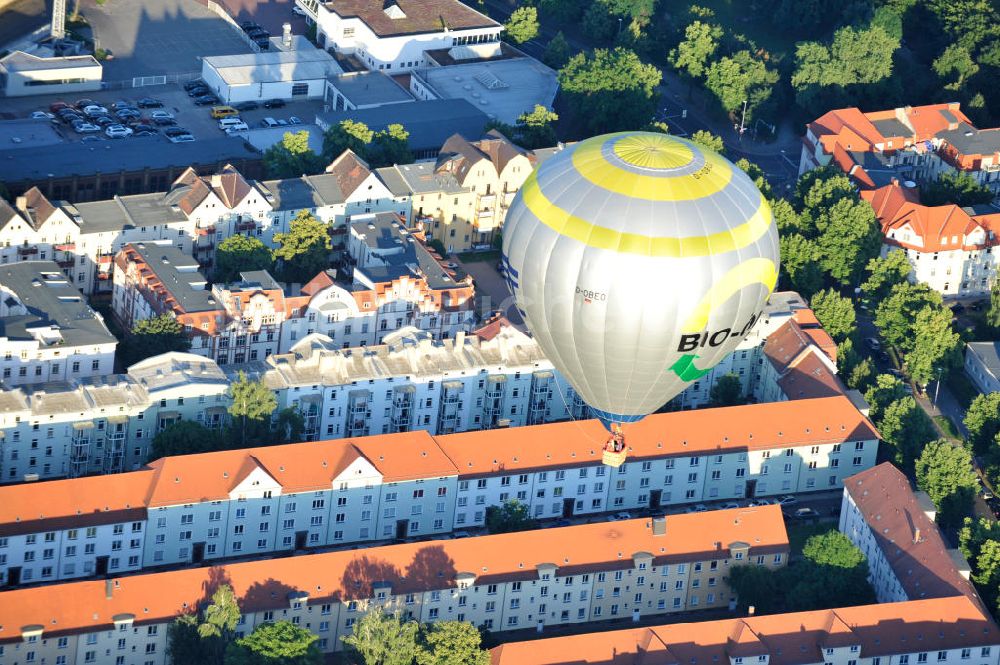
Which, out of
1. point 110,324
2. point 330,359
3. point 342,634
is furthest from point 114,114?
point 342,634

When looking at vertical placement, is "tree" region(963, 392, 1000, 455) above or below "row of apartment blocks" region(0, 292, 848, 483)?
above

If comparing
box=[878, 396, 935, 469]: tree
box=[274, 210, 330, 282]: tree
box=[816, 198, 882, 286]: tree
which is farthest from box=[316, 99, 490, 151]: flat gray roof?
box=[878, 396, 935, 469]: tree

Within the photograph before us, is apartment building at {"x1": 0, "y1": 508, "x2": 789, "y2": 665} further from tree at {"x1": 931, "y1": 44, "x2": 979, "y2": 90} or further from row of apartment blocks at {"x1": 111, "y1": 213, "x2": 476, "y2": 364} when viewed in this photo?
A: tree at {"x1": 931, "y1": 44, "x2": 979, "y2": 90}

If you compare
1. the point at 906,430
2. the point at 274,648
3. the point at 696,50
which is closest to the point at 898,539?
the point at 906,430

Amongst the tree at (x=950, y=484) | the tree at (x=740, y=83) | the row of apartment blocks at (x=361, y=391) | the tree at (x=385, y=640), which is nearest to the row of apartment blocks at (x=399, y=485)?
the tree at (x=950, y=484)

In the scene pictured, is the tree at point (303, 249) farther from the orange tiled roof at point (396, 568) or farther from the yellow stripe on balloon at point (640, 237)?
the yellow stripe on balloon at point (640, 237)

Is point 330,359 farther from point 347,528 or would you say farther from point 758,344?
point 758,344
